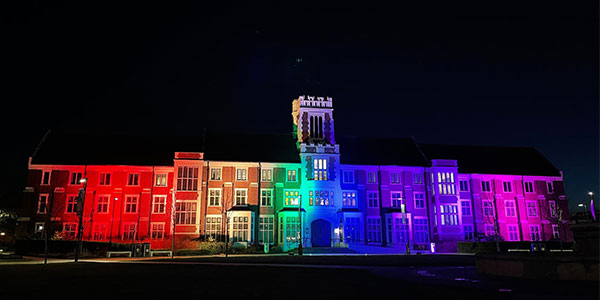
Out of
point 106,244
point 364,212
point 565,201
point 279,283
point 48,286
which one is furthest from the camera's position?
point 565,201

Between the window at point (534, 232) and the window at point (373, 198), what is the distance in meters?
22.2

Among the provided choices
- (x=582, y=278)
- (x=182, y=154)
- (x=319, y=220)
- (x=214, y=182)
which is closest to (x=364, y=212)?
(x=319, y=220)

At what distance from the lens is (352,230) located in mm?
47656

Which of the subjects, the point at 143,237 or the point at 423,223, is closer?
the point at 143,237

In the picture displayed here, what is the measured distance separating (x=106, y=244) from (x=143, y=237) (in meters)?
8.25

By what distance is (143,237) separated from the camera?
44.0 metres

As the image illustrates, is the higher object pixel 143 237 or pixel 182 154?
pixel 182 154

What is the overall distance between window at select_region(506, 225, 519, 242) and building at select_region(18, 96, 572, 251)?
16 centimetres

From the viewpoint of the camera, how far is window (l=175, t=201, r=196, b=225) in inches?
1746

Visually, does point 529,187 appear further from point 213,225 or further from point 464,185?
point 213,225

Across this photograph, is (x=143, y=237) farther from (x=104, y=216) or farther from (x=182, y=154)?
(x=182, y=154)

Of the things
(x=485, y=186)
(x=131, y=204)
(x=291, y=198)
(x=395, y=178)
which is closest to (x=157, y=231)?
(x=131, y=204)

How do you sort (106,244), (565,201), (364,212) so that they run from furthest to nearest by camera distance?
1. (565,201)
2. (364,212)
3. (106,244)

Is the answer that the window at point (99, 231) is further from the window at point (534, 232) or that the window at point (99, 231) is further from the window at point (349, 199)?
the window at point (534, 232)
